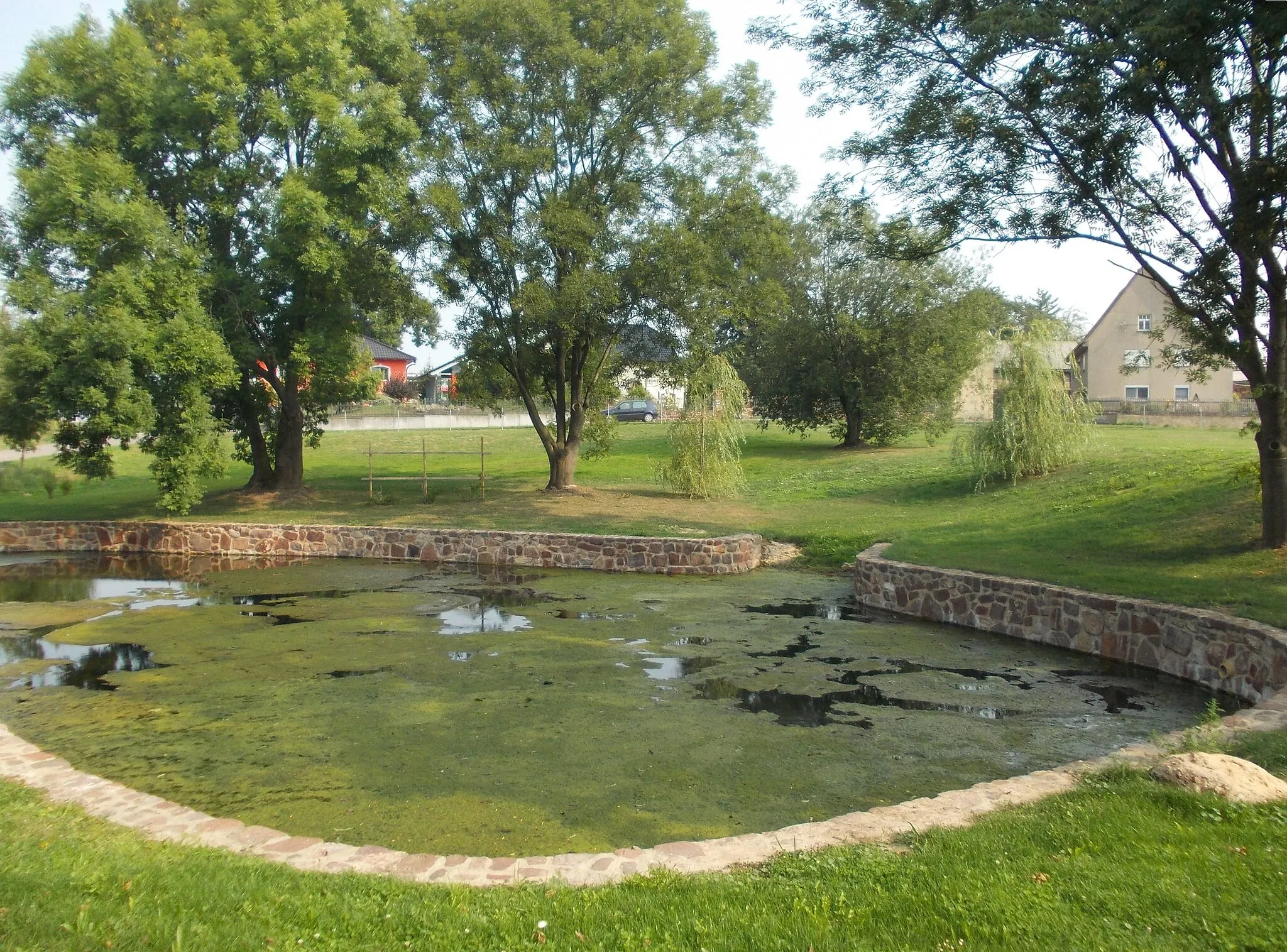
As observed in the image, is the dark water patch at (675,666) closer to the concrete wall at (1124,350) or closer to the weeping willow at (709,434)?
the weeping willow at (709,434)

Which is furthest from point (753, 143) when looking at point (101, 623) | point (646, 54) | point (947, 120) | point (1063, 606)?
point (101, 623)

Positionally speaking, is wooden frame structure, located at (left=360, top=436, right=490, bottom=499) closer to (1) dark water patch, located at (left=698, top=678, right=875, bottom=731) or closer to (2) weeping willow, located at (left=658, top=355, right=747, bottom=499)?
(2) weeping willow, located at (left=658, top=355, right=747, bottom=499)

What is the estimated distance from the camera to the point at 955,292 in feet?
104

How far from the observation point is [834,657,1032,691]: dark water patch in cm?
948

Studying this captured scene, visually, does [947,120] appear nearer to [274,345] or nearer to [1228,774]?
[1228,774]

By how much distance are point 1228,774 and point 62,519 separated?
2228 cm

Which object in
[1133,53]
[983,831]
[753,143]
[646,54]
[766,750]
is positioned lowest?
[766,750]

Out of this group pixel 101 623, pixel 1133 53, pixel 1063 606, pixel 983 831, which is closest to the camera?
pixel 983 831

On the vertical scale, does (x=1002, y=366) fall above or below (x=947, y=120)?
below

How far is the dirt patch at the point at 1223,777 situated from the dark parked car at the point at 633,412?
4181 centimetres

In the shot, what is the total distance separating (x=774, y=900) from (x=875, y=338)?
2765 centimetres

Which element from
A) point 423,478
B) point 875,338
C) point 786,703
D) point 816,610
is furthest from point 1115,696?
point 875,338

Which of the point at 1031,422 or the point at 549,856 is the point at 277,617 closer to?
the point at 549,856

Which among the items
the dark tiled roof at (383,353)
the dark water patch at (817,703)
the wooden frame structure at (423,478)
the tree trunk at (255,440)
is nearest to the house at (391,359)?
the dark tiled roof at (383,353)
